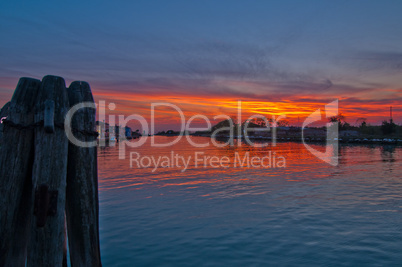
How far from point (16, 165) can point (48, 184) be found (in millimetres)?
536

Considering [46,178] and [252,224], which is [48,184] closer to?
[46,178]

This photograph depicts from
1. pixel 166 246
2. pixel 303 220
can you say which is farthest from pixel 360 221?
pixel 166 246

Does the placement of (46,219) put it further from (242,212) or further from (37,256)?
(242,212)

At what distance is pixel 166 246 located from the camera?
718cm

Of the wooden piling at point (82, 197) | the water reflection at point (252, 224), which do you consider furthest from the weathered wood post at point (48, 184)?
the water reflection at point (252, 224)

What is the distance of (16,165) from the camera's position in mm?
3465

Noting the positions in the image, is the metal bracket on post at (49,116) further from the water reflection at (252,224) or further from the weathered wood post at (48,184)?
the water reflection at (252,224)

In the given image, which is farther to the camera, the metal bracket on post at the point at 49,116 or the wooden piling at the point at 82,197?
the wooden piling at the point at 82,197

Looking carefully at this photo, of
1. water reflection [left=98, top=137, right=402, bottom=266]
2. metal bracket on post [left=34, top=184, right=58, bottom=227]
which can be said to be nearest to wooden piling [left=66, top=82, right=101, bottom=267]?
metal bracket on post [left=34, top=184, right=58, bottom=227]

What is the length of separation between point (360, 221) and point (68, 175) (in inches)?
362

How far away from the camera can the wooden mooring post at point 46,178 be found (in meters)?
3.40

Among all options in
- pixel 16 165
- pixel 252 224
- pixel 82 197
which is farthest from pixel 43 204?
pixel 252 224

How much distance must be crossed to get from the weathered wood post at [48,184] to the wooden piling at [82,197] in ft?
0.54

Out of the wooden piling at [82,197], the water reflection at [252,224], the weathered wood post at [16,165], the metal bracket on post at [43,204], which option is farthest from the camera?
the water reflection at [252,224]
